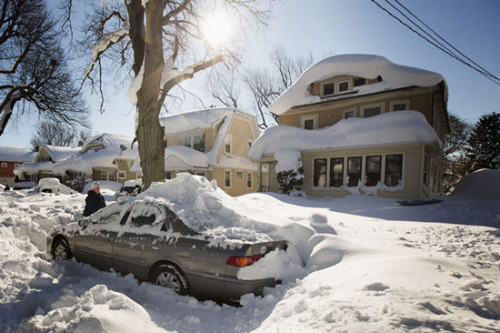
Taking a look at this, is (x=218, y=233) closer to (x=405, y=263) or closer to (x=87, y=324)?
(x=87, y=324)

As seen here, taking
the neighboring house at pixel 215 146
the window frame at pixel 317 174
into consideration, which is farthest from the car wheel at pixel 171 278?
the neighboring house at pixel 215 146

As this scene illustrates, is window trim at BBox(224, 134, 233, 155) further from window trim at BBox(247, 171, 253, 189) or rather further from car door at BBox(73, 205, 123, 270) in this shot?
car door at BBox(73, 205, 123, 270)

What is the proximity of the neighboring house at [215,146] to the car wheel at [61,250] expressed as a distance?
48.9 feet

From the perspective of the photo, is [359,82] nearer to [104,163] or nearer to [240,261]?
[240,261]

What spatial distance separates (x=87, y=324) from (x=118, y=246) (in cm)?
217

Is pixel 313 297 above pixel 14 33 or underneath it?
underneath

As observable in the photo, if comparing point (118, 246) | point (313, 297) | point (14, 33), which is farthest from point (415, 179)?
point (14, 33)

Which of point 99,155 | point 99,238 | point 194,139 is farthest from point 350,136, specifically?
point 99,155

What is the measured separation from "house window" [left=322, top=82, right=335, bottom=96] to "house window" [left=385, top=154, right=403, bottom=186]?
5.91 metres

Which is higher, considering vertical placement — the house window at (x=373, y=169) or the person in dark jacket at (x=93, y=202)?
the house window at (x=373, y=169)

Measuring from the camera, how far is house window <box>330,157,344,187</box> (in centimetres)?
1567

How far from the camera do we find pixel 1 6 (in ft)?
47.3

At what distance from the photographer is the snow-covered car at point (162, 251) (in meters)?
3.55

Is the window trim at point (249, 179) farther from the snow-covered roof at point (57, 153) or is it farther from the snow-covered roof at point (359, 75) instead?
the snow-covered roof at point (57, 153)
